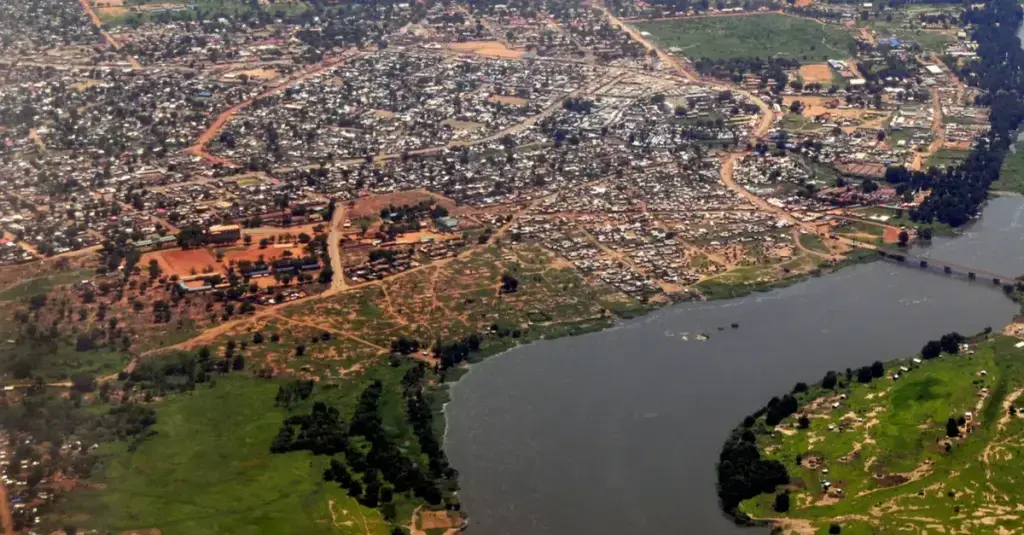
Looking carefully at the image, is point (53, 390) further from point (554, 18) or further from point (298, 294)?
point (554, 18)

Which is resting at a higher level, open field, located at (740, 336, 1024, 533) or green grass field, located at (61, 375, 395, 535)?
open field, located at (740, 336, 1024, 533)

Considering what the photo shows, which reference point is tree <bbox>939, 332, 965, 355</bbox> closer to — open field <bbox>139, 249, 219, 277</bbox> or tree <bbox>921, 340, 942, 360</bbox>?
tree <bbox>921, 340, 942, 360</bbox>

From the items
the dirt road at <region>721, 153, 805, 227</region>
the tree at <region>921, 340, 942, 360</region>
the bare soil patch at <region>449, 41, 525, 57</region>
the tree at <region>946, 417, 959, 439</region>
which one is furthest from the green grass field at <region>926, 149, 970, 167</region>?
the bare soil patch at <region>449, 41, 525, 57</region>

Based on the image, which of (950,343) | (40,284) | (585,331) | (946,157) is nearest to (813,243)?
(950,343)

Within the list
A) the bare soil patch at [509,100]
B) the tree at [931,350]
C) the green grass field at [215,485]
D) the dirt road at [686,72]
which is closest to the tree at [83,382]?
the green grass field at [215,485]

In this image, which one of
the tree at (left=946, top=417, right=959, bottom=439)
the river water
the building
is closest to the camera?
the river water

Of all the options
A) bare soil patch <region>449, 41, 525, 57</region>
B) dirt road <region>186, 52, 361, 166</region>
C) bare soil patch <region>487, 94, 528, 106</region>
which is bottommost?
dirt road <region>186, 52, 361, 166</region>

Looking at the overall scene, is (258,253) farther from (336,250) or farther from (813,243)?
(813,243)

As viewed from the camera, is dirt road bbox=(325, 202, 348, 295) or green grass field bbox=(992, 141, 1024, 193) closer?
dirt road bbox=(325, 202, 348, 295)

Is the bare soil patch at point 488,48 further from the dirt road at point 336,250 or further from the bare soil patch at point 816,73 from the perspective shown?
the dirt road at point 336,250
